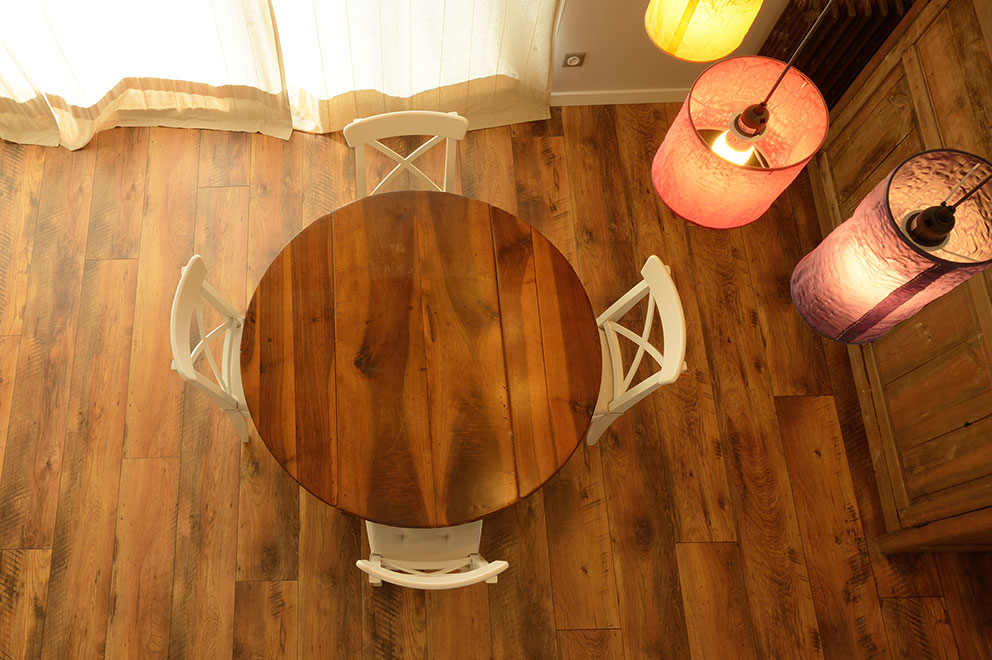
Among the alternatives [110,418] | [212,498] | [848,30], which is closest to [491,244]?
[212,498]

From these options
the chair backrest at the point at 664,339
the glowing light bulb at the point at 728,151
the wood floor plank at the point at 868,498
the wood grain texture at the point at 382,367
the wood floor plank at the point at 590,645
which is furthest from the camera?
the wood floor plank at the point at 868,498

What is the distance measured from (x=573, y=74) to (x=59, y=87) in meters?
2.13

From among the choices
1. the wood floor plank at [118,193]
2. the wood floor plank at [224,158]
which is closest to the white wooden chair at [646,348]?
the wood floor plank at [224,158]

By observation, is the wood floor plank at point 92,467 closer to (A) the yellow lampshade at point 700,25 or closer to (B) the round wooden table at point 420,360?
(B) the round wooden table at point 420,360

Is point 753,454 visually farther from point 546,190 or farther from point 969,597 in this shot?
point 546,190

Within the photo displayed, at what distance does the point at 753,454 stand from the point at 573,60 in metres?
1.79

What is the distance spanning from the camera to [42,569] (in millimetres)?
2305

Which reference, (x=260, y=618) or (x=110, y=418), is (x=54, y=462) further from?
(x=260, y=618)

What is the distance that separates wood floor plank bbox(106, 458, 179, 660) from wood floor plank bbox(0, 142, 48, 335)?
82 cm

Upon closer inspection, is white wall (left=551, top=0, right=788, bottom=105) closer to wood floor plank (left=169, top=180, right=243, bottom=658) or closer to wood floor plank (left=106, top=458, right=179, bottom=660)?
wood floor plank (left=169, top=180, right=243, bottom=658)

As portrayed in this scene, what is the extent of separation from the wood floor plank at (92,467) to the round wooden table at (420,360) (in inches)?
39.3

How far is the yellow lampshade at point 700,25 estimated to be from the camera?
1267 millimetres

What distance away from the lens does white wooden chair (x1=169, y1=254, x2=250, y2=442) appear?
5.88 ft

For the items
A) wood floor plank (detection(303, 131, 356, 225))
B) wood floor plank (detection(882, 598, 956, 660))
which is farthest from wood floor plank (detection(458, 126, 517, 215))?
wood floor plank (detection(882, 598, 956, 660))
